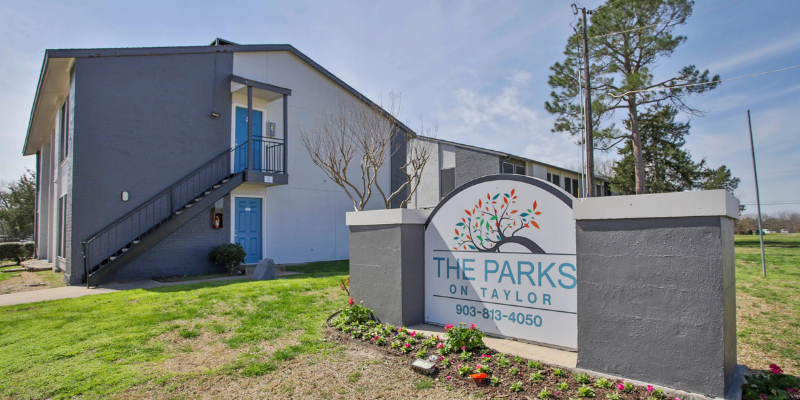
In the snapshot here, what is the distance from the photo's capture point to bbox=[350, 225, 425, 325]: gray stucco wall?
5.39m

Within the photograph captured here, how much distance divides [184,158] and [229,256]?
2.97 metres

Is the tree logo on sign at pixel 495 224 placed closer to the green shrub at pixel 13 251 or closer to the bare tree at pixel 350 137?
the bare tree at pixel 350 137

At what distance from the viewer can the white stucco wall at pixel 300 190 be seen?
13828 mm

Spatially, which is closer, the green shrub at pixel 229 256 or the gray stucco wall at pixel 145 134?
the gray stucco wall at pixel 145 134

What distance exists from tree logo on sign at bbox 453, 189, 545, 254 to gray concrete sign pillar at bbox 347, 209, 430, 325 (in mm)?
583

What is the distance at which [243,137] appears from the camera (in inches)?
529

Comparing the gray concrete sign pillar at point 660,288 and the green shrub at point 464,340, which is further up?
the gray concrete sign pillar at point 660,288

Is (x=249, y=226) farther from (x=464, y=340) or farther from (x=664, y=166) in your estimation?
(x=664, y=166)

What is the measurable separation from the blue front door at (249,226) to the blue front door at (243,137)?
1.06 m

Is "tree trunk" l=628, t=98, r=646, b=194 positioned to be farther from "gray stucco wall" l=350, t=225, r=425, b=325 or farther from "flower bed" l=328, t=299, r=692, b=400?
"flower bed" l=328, t=299, r=692, b=400

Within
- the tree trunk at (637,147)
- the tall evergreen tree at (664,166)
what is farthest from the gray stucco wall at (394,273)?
the tall evergreen tree at (664,166)

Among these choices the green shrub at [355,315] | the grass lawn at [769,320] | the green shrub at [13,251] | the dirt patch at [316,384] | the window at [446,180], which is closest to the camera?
the dirt patch at [316,384]

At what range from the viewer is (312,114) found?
15047 mm

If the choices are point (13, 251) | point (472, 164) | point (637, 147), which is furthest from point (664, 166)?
point (13, 251)
